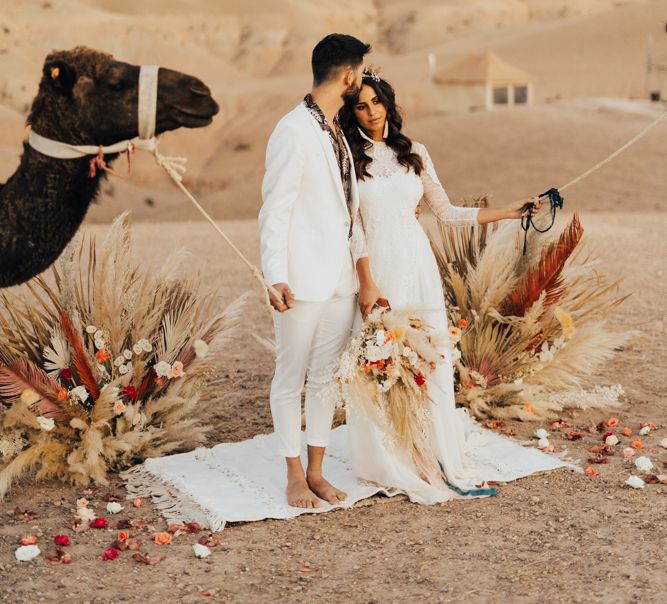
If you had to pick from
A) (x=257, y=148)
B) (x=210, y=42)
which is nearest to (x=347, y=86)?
(x=257, y=148)

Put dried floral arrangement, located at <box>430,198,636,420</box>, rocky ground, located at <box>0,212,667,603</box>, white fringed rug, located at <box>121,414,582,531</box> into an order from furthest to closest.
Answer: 1. dried floral arrangement, located at <box>430,198,636,420</box>
2. white fringed rug, located at <box>121,414,582,531</box>
3. rocky ground, located at <box>0,212,667,603</box>

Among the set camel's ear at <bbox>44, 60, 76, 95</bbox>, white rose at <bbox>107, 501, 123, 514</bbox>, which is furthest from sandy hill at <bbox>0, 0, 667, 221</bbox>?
camel's ear at <bbox>44, 60, 76, 95</bbox>

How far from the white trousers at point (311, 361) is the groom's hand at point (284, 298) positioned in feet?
0.93

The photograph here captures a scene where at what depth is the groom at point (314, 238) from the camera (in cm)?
456

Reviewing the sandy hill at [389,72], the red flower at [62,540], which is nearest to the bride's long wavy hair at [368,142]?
the red flower at [62,540]

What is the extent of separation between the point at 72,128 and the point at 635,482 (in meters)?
3.14

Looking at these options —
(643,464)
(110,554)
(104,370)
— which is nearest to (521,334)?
(643,464)

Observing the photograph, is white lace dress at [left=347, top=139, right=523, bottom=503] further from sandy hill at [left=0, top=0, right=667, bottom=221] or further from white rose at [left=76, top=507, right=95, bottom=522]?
sandy hill at [left=0, top=0, right=667, bottom=221]

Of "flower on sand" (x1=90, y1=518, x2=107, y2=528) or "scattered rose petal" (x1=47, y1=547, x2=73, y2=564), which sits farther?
"flower on sand" (x1=90, y1=518, x2=107, y2=528)

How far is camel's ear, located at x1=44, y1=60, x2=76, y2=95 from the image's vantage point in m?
4.43

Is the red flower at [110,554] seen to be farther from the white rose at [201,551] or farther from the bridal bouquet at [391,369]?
the bridal bouquet at [391,369]

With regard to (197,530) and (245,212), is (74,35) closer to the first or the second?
(245,212)

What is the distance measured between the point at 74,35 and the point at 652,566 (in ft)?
221

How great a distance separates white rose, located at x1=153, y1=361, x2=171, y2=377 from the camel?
1099 mm
